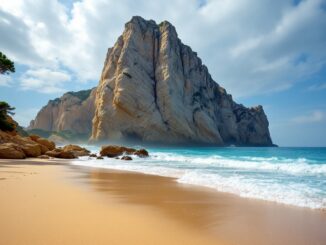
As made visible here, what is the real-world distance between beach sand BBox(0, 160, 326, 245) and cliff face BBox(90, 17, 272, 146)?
52.1 metres

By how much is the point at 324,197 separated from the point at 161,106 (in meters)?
55.7

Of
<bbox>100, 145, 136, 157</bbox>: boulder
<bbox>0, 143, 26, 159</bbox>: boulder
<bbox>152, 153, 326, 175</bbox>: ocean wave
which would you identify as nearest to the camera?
<bbox>152, 153, 326, 175</bbox>: ocean wave

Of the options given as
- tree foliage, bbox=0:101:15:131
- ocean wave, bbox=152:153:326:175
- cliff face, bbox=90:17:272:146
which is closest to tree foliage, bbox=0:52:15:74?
tree foliage, bbox=0:101:15:131

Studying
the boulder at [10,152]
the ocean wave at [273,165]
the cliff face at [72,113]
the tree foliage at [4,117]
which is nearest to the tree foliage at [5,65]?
the tree foliage at [4,117]

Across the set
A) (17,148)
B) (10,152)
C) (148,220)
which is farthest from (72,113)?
(148,220)

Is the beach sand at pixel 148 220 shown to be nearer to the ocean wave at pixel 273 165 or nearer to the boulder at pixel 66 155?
the ocean wave at pixel 273 165

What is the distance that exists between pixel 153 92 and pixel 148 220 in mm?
→ 60059

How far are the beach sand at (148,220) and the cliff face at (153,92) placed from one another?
52.1 m

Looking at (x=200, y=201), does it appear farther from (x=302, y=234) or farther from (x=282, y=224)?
(x=302, y=234)

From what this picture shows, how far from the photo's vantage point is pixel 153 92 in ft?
208

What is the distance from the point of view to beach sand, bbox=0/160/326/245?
3080 millimetres

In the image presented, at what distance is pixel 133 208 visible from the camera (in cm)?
471

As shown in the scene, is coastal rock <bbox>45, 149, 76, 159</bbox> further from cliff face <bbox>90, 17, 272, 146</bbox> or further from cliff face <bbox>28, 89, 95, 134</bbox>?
cliff face <bbox>28, 89, 95, 134</bbox>

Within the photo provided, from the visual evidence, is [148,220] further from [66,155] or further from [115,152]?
[115,152]
